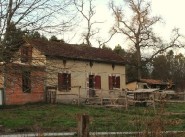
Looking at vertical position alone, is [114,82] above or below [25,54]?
above

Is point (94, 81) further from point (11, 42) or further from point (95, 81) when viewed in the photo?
point (11, 42)

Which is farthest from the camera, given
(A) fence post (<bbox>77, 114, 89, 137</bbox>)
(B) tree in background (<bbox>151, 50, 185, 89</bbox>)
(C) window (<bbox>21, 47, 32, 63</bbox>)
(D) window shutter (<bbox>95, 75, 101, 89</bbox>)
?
(B) tree in background (<bbox>151, 50, 185, 89</bbox>)

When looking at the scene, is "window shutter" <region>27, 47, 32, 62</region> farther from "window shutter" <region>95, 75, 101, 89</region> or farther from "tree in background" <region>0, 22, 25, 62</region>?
"window shutter" <region>95, 75, 101, 89</region>

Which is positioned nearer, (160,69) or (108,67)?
(108,67)

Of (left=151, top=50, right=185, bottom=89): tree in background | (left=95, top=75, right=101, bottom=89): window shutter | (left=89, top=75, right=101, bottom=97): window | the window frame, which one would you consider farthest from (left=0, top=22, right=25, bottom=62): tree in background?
(left=151, top=50, right=185, bottom=89): tree in background

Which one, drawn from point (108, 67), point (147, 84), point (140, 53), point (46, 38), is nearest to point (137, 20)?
point (140, 53)

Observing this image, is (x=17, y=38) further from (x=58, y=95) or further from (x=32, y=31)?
(x=58, y=95)

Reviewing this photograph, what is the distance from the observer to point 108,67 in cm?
4372

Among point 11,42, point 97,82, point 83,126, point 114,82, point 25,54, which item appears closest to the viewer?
point 83,126

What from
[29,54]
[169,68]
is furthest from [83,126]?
[169,68]

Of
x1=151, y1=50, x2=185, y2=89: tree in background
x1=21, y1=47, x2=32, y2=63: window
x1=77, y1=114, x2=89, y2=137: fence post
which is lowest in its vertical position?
x1=77, y1=114, x2=89, y2=137: fence post

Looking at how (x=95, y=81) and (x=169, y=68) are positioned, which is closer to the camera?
(x=95, y=81)

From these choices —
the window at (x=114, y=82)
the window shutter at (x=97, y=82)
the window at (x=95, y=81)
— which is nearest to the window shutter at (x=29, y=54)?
the window at (x=95, y=81)

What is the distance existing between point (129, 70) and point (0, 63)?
172 ft
